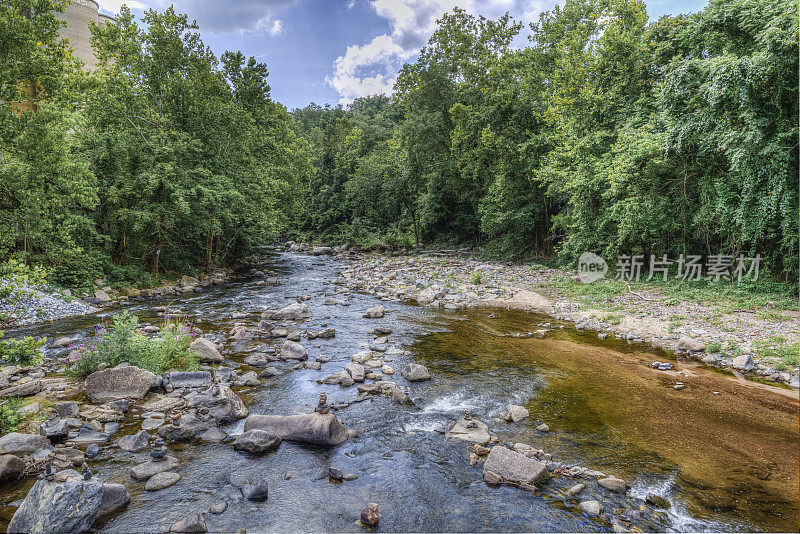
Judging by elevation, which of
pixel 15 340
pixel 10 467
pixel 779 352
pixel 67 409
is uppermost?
pixel 15 340

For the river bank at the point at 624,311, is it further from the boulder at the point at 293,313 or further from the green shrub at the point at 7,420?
the green shrub at the point at 7,420

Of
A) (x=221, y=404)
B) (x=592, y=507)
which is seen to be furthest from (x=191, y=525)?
(x=592, y=507)

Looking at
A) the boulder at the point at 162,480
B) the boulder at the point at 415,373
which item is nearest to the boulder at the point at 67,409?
the boulder at the point at 162,480

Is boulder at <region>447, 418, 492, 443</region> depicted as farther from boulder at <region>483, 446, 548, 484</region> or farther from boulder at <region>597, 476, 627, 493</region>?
boulder at <region>597, 476, 627, 493</region>

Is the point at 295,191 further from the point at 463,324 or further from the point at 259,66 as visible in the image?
the point at 463,324

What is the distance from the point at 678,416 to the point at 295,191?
30562 millimetres

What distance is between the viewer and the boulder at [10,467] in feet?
14.2

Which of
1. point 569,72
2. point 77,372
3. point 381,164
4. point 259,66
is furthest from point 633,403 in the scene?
point 381,164

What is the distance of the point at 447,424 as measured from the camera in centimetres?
631

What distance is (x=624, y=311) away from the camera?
1260 cm

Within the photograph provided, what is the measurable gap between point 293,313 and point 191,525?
921 cm

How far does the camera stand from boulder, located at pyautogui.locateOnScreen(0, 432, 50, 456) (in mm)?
4711

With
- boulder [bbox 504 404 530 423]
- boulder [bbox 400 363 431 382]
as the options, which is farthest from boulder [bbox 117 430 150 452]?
boulder [bbox 504 404 530 423]

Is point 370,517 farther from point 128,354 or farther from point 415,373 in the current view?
point 128,354
